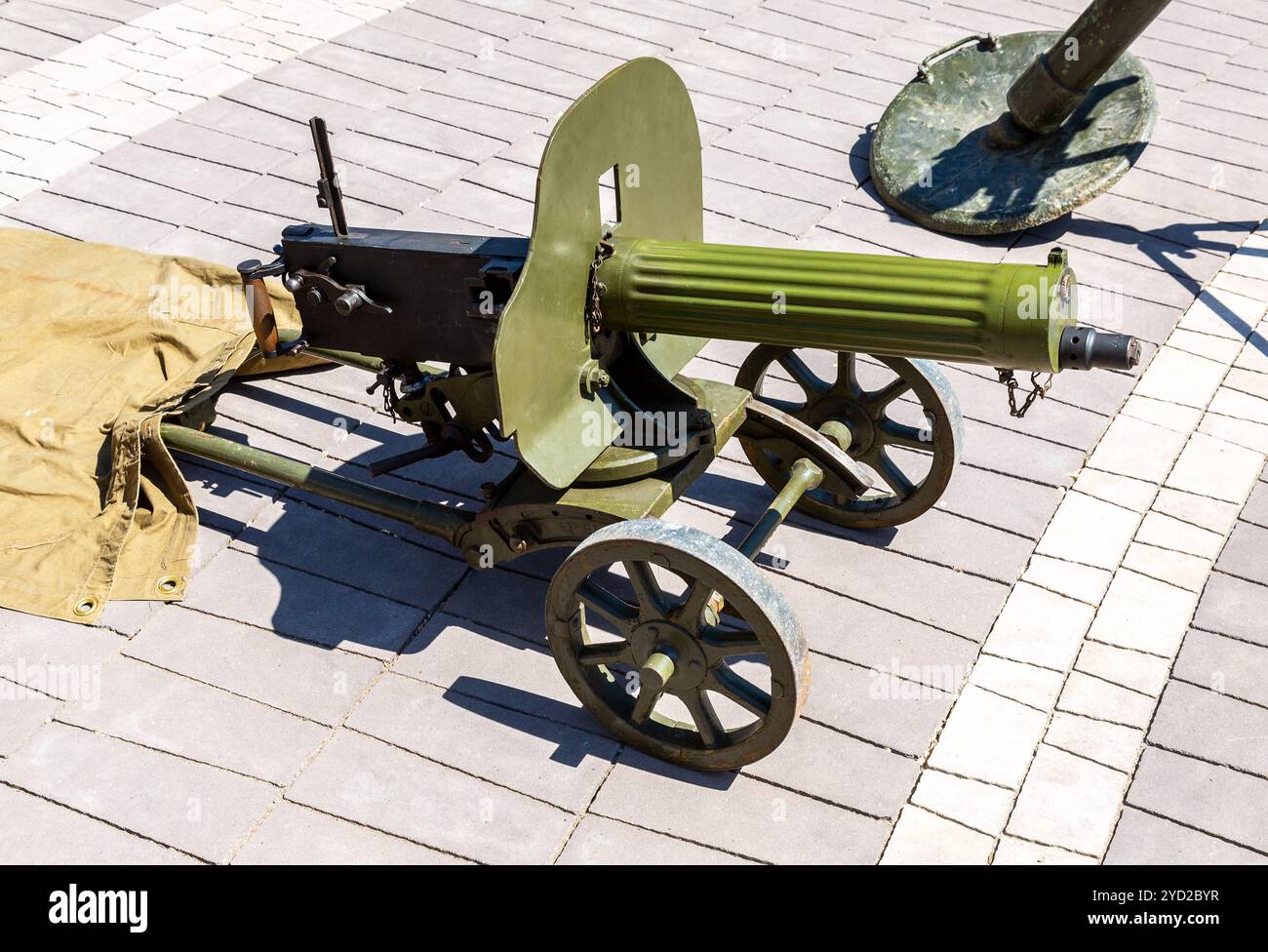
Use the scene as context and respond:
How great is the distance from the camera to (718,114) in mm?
8852

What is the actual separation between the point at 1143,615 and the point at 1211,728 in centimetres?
61

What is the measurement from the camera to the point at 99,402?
6.41 metres

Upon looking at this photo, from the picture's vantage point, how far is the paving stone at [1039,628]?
536 cm

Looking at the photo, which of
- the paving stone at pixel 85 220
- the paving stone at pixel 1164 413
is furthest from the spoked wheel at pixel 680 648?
the paving stone at pixel 85 220

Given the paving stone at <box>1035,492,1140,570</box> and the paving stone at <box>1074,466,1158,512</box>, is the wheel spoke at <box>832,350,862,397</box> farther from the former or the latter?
the paving stone at <box>1074,466,1158,512</box>

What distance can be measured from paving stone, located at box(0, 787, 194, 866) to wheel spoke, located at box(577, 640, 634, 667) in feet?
4.71

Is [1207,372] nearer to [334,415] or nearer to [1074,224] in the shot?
[1074,224]

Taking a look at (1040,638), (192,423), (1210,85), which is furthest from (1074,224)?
(192,423)

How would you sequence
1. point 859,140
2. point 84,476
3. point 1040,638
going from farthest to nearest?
point 859,140, point 84,476, point 1040,638

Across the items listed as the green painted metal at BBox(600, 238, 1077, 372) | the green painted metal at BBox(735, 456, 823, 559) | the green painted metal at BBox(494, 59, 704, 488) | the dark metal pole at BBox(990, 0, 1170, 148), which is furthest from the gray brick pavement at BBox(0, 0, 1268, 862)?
the green painted metal at BBox(600, 238, 1077, 372)

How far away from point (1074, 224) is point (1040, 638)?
3318 mm

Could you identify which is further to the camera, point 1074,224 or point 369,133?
point 369,133

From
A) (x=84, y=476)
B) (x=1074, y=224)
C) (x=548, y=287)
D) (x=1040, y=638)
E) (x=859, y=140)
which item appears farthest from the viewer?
(x=859, y=140)

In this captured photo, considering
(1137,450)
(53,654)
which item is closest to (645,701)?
(53,654)
